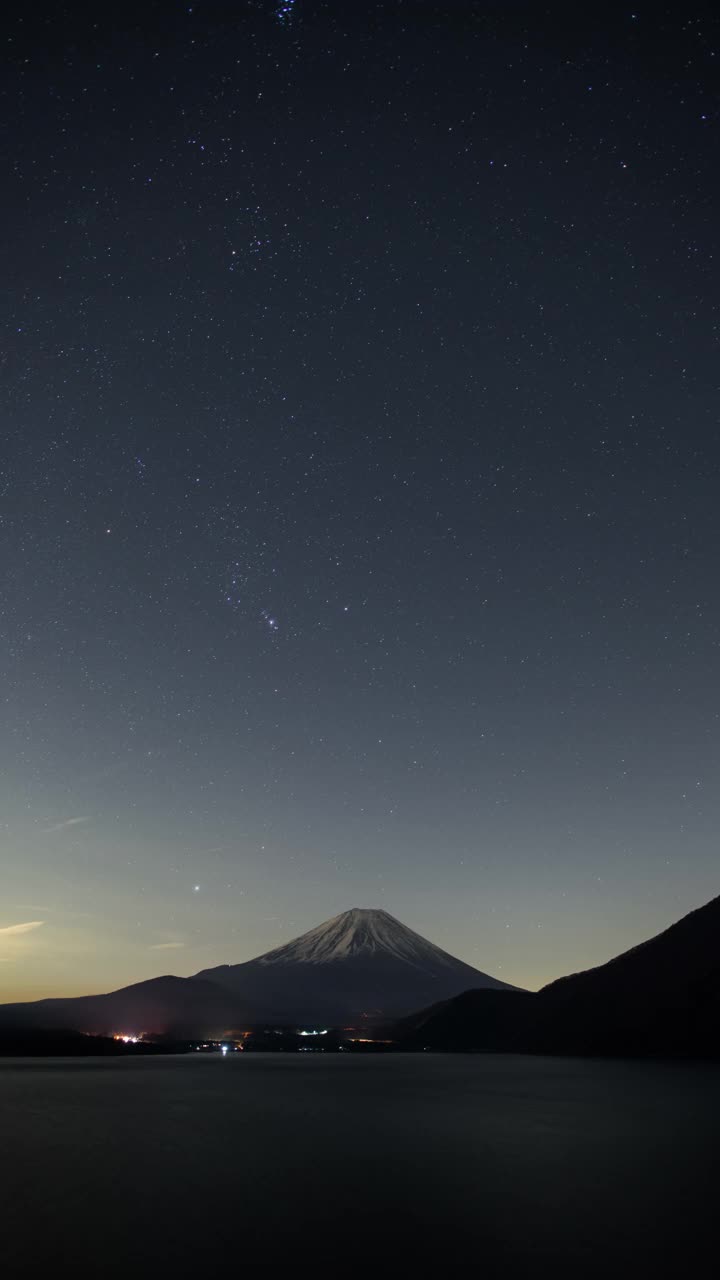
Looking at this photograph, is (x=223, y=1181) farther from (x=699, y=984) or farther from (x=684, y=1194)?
(x=699, y=984)

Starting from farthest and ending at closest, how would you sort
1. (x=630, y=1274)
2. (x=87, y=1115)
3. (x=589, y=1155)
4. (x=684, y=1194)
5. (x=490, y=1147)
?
(x=87, y=1115) < (x=490, y=1147) < (x=589, y=1155) < (x=684, y=1194) < (x=630, y=1274)

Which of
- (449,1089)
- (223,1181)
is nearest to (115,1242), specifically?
(223,1181)

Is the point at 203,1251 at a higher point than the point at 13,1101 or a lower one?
higher

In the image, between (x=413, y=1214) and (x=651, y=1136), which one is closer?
(x=413, y=1214)

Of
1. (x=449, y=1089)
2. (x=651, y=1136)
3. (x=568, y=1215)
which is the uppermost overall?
(x=568, y=1215)

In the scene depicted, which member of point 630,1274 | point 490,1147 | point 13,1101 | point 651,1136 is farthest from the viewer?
point 13,1101

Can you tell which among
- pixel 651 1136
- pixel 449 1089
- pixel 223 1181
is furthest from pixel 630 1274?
pixel 449 1089
